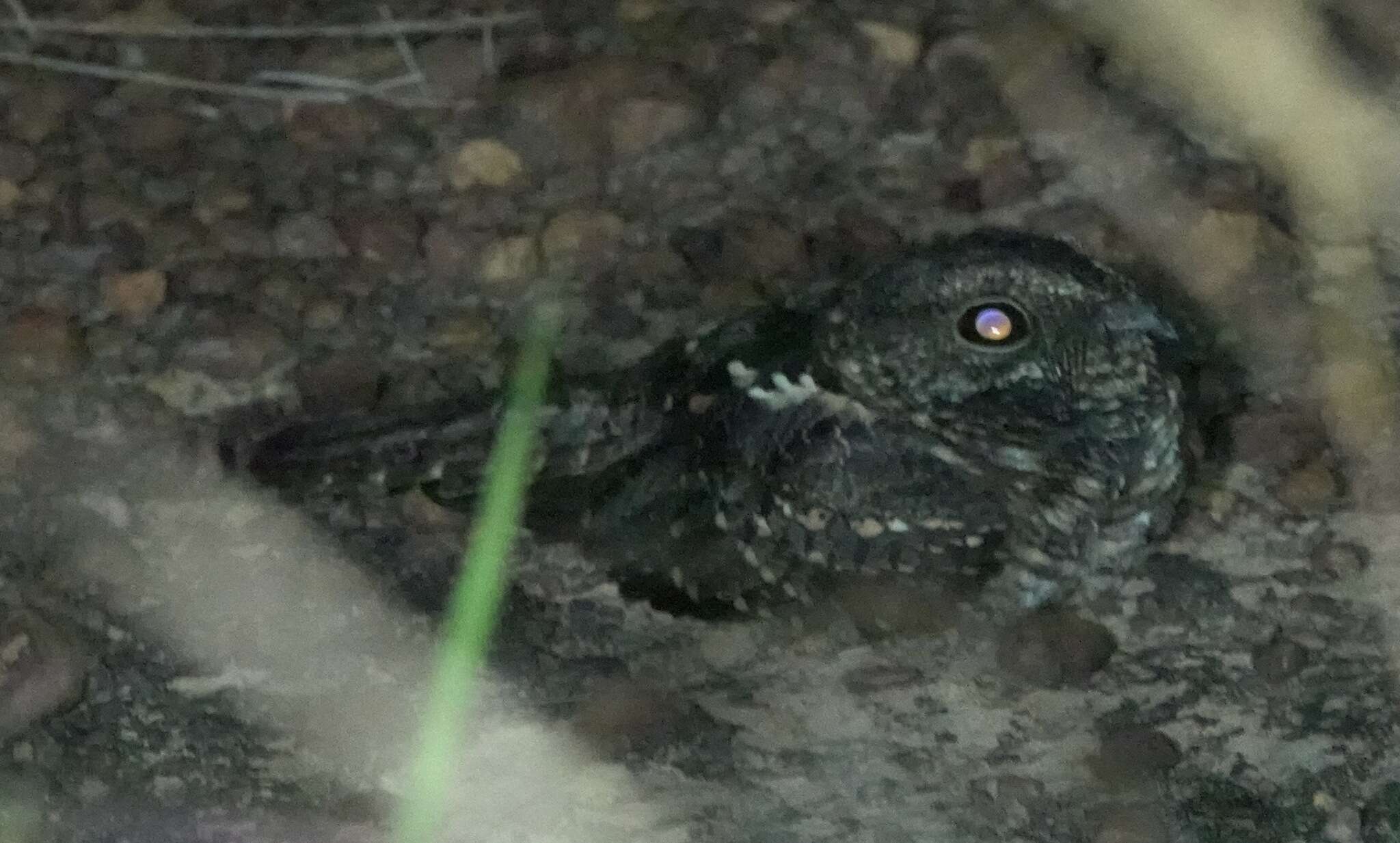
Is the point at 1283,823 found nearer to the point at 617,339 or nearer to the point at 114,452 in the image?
the point at 617,339

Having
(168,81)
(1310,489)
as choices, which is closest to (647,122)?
(168,81)

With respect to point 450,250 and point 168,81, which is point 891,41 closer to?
point 450,250

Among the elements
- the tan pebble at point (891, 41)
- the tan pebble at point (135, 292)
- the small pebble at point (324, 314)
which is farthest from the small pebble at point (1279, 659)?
the tan pebble at point (135, 292)

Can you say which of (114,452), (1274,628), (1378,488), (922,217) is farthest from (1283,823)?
(114,452)

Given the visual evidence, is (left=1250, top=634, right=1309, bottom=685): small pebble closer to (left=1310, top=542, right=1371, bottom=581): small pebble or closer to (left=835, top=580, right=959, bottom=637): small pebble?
(left=1310, top=542, right=1371, bottom=581): small pebble

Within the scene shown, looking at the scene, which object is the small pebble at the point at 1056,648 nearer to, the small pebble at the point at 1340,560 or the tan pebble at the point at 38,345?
the small pebble at the point at 1340,560

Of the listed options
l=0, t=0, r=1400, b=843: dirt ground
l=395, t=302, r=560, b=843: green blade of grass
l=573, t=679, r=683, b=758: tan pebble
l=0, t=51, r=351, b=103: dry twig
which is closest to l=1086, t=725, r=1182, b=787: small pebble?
l=0, t=0, r=1400, b=843: dirt ground
